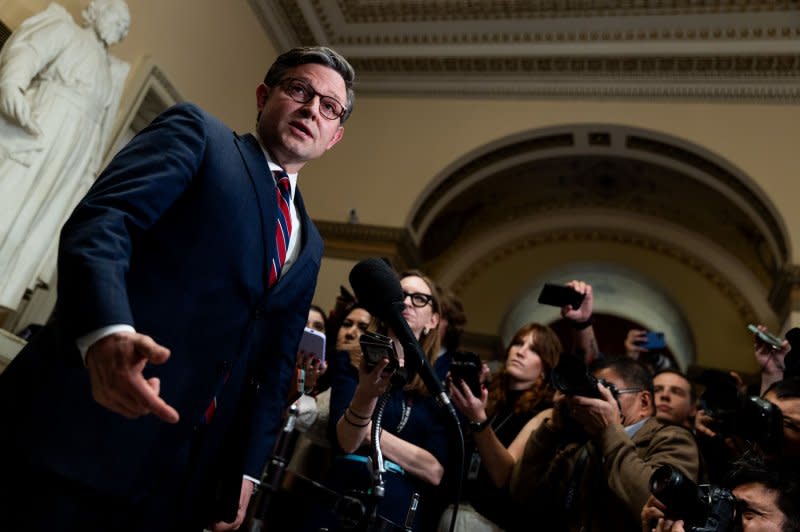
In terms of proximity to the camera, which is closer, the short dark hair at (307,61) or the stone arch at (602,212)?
the short dark hair at (307,61)

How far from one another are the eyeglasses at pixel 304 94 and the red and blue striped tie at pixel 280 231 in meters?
0.19

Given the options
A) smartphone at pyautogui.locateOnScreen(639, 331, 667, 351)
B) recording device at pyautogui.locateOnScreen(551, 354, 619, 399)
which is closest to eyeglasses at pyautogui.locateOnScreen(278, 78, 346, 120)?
recording device at pyautogui.locateOnScreen(551, 354, 619, 399)

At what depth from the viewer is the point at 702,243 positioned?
9.12m

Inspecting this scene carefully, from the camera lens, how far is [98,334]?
3.27 feet

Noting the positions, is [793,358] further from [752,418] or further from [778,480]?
[778,480]

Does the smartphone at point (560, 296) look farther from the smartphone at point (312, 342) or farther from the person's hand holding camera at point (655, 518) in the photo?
the person's hand holding camera at point (655, 518)

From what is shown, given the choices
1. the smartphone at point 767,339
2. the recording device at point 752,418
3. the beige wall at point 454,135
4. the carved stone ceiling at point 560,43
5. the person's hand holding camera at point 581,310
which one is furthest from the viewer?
the beige wall at point 454,135

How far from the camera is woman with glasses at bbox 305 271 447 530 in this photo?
2105 mm

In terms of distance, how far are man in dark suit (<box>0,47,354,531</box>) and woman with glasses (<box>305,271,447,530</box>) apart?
0.47 m

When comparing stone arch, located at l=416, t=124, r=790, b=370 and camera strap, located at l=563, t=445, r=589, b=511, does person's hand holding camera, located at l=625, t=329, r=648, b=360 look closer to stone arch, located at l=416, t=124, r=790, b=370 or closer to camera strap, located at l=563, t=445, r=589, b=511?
camera strap, located at l=563, t=445, r=589, b=511

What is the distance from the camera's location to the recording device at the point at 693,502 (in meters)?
1.60

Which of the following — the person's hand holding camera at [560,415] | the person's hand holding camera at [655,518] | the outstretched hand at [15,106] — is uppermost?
the outstretched hand at [15,106]

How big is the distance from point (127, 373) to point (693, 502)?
134 cm

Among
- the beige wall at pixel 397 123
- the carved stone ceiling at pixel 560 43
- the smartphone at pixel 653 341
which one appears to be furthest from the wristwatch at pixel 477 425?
the carved stone ceiling at pixel 560 43
